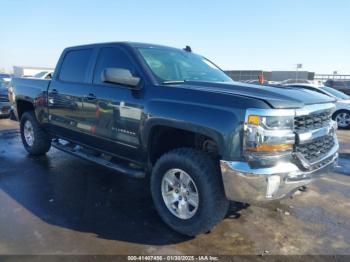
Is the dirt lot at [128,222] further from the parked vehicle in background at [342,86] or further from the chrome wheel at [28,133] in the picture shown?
the parked vehicle in background at [342,86]

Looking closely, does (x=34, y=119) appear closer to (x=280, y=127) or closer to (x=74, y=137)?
(x=74, y=137)

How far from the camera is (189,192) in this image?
11.1 ft

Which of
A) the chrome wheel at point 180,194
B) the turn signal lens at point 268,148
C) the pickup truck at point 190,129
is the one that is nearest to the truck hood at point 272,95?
the pickup truck at point 190,129

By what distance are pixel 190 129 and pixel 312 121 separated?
120 centimetres

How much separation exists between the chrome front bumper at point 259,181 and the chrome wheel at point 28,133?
468cm

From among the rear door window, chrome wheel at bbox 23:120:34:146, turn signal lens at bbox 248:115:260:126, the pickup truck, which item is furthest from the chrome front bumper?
chrome wheel at bbox 23:120:34:146

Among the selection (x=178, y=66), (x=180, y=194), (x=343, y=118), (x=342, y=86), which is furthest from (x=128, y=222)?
(x=342, y=86)

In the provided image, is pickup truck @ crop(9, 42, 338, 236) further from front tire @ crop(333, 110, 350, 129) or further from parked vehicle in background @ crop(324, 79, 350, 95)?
parked vehicle in background @ crop(324, 79, 350, 95)

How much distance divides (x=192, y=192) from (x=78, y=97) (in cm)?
231

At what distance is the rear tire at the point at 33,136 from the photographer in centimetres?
620

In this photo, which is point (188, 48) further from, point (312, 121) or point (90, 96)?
point (312, 121)

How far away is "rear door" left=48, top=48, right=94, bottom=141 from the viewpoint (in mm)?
4719

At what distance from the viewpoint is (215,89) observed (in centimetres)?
335

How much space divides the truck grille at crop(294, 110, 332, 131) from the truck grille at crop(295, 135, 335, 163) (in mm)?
153
